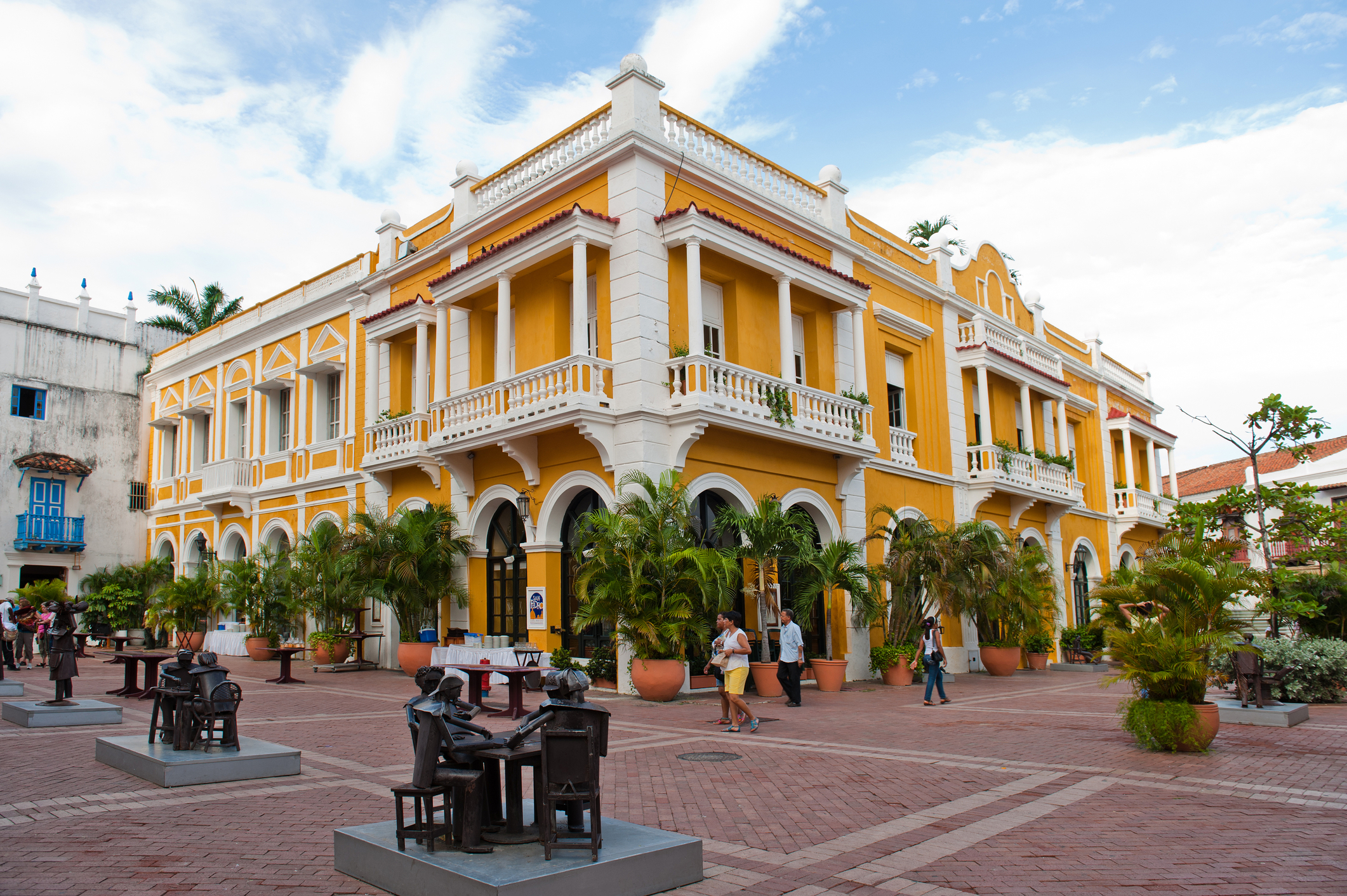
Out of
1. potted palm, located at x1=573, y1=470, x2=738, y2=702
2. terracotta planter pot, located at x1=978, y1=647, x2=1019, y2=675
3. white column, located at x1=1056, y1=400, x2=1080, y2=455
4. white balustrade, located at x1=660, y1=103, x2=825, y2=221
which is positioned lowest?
terracotta planter pot, located at x1=978, y1=647, x2=1019, y2=675

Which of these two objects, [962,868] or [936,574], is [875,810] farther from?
[936,574]

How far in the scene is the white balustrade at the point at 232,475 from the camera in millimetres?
24906

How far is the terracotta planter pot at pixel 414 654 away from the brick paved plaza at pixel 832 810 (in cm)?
587

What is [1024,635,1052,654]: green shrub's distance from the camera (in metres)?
21.9

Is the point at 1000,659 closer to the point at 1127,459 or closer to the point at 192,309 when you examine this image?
the point at 1127,459

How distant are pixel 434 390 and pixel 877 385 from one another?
9344 mm

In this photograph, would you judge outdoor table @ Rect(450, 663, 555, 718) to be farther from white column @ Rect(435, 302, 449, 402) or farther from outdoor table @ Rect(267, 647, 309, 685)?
white column @ Rect(435, 302, 449, 402)

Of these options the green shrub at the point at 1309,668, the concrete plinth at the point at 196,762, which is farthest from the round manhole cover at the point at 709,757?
the green shrub at the point at 1309,668

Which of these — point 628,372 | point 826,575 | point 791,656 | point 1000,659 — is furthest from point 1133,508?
point 628,372

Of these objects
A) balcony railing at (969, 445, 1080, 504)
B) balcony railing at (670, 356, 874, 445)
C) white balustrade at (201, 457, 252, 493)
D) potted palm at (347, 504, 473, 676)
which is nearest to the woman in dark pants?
balcony railing at (670, 356, 874, 445)

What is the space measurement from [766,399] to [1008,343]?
11.9m

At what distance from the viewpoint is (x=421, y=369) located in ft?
62.6

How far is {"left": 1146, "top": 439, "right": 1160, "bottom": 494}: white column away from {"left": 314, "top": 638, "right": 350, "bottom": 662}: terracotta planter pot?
92.2 feet

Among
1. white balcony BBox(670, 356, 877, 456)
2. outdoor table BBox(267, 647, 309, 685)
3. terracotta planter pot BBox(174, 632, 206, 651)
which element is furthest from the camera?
terracotta planter pot BBox(174, 632, 206, 651)
